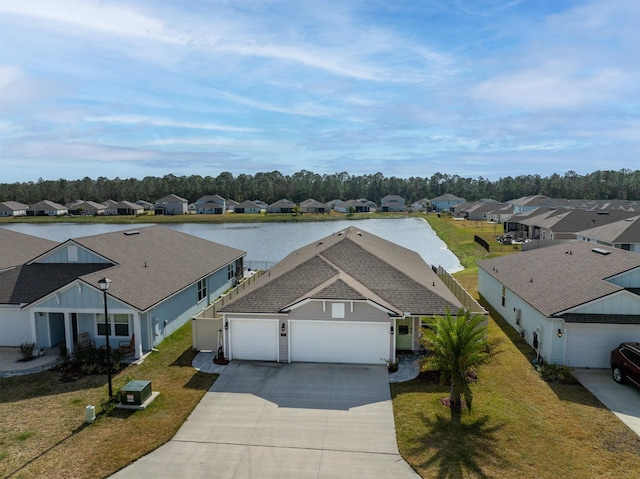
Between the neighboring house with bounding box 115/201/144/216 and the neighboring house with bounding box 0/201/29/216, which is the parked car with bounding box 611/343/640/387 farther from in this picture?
the neighboring house with bounding box 0/201/29/216

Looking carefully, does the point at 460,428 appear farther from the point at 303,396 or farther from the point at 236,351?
the point at 236,351

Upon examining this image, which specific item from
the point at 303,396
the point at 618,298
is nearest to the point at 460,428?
the point at 303,396

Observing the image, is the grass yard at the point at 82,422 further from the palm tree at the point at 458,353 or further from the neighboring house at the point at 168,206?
the neighboring house at the point at 168,206

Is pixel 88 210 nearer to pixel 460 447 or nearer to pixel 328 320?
pixel 328 320

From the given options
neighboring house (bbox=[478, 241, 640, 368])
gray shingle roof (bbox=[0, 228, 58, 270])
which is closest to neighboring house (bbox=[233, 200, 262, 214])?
gray shingle roof (bbox=[0, 228, 58, 270])

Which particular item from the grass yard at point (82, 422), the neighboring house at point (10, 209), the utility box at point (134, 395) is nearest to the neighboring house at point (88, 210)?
the neighboring house at point (10, 209)
